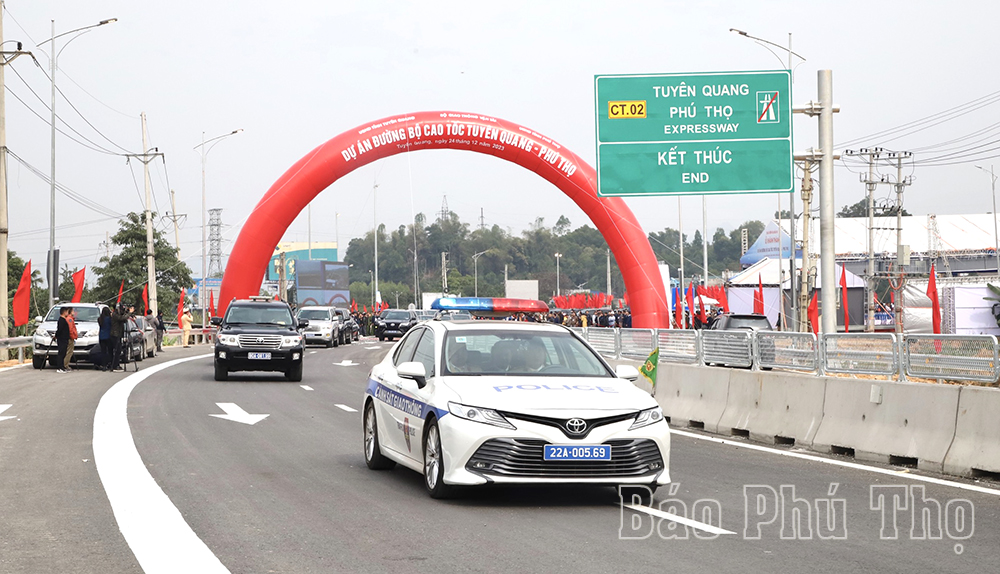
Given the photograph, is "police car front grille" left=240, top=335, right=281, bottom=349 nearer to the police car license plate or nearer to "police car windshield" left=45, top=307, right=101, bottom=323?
"police car windshield" left=45, top=307, right=101, bottom=323

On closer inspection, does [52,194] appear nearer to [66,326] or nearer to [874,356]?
[66,326]

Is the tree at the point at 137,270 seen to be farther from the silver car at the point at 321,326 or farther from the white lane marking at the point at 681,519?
the white lane marking at the point at 681,519

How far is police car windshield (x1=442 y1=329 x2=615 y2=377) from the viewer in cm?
959

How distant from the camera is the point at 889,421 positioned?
11930 millimetres

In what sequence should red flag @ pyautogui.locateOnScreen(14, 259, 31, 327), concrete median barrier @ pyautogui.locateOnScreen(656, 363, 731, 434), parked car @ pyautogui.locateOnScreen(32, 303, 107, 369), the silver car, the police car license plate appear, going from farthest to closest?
1. the silver car
2. red flag @ pyautogui.locateOnScreen(14, 259, 31, 327)
3. parked car @ pyautogui.locateOnScreen(32, 303, 107, 369)
4. concrete median barrier @ pyautogui.locateOnScreen(656, 363, 731, 434)
5. the police car license plate

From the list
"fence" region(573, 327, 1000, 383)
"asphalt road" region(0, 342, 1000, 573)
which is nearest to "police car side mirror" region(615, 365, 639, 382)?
"asphalt road" region(0, 342, 1000, 573)

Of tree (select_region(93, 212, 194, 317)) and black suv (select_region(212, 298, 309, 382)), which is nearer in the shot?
black suv (select_region(212, 298, 309, 382))

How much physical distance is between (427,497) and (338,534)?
1.79 metres

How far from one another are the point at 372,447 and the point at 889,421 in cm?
536

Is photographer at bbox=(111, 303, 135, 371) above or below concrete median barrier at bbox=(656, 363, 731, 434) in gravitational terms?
above

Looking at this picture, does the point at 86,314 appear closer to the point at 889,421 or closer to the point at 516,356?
the point at 516,356

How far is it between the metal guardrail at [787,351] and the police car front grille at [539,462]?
622 centimetres

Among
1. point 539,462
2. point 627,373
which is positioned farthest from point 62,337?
point 539,462

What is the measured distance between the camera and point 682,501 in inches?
359
